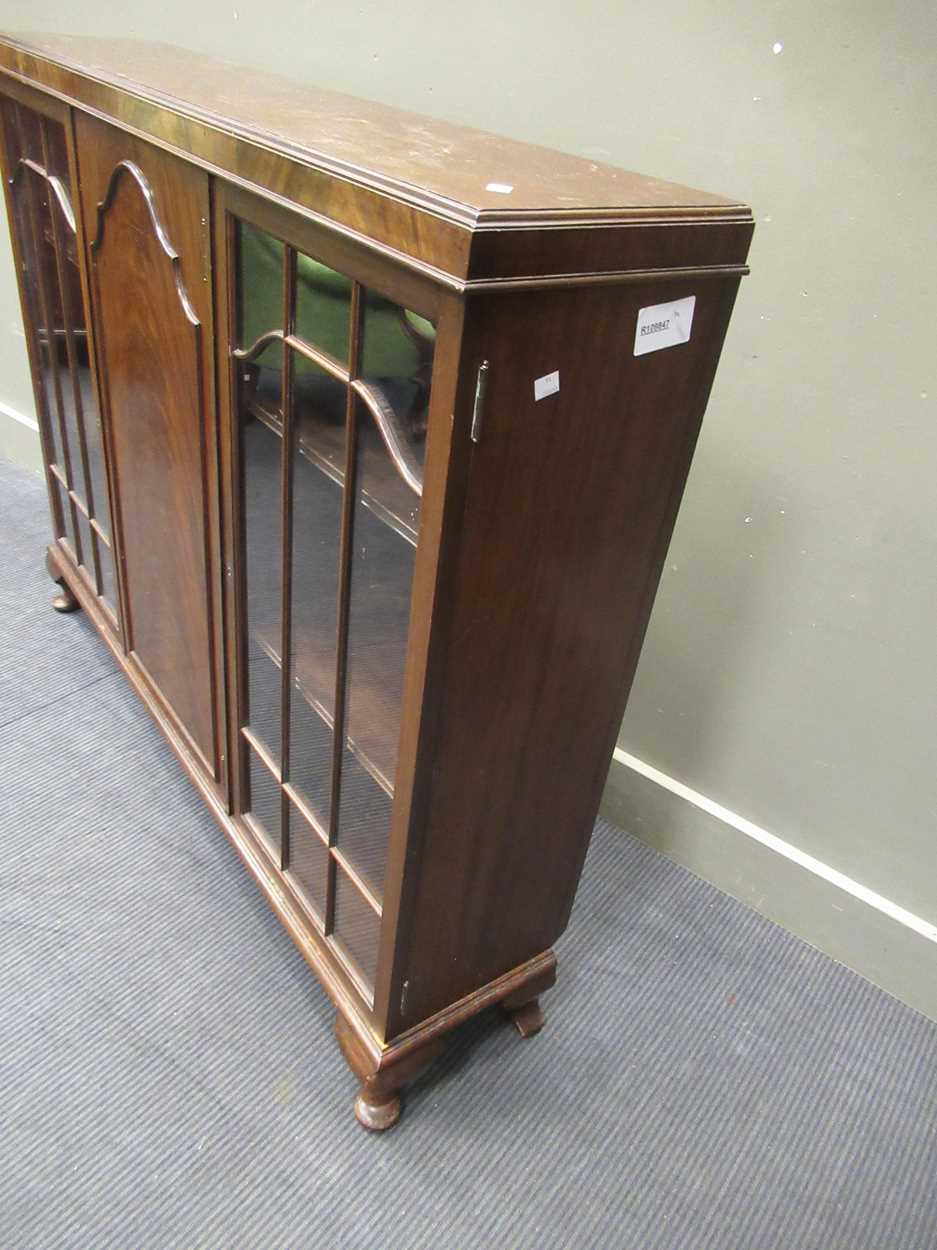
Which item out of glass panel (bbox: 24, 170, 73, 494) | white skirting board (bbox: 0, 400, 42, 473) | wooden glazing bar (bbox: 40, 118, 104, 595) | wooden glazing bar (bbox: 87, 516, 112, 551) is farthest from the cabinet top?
white skirting board (bbox: 0, 400, 42, 473)

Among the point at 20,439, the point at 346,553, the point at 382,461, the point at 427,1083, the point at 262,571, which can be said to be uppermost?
the point at 382,461

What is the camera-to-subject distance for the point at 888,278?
92cm

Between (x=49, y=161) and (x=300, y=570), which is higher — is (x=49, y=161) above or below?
above

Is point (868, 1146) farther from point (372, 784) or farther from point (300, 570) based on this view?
point (300, 570)

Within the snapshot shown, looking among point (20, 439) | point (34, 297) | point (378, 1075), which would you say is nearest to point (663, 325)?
point (378, 1075)

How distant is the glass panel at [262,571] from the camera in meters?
0.88

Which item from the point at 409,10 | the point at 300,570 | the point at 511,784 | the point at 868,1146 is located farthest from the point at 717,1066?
the point at 409,10

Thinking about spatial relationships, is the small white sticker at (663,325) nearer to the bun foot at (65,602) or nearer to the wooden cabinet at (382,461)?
the wooden cabinet at (382,461)

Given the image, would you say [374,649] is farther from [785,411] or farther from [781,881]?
[781,881]

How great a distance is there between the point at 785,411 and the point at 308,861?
2.52 ft

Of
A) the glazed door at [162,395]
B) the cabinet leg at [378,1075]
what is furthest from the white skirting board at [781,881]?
the glazed door at [162,395]

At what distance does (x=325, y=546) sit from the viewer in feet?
2.74

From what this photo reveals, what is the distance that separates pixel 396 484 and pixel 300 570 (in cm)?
24

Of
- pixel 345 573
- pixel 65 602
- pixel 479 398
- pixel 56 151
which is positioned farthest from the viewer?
pixel 65 602
